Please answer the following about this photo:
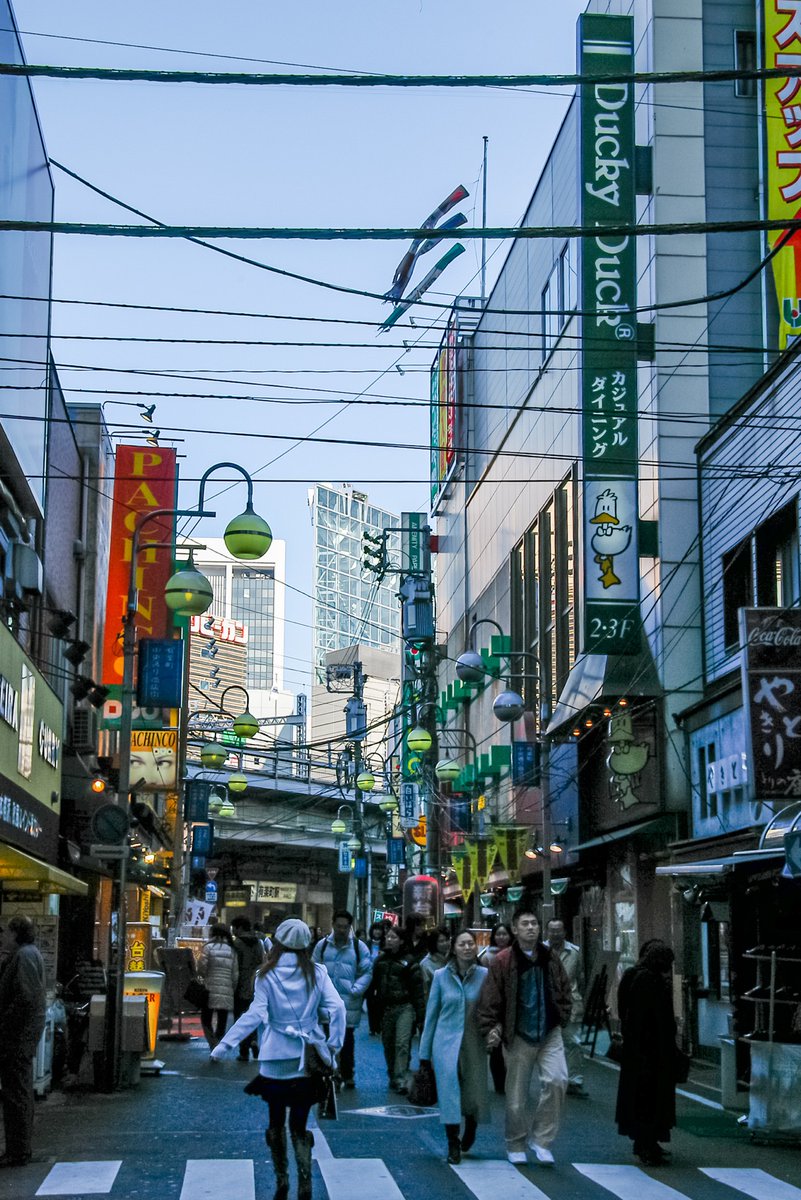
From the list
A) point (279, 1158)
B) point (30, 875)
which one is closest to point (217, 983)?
point (30, 875)

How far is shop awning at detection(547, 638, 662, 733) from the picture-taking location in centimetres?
2581

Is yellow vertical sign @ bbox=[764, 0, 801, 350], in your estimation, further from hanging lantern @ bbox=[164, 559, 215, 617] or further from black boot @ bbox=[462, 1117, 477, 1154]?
black boot @ bbox=[462, 1117, 477, 1154]

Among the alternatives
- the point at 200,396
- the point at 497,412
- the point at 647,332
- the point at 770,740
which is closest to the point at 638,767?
the point at 647,332

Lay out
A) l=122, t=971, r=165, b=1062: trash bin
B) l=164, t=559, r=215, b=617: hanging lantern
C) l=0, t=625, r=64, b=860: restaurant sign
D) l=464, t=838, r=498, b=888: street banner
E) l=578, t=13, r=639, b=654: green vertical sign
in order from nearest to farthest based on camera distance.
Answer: l=0, t=625, r=64, b=860: restaurant sign, l=122, t=971, r=165, b=1062: trash bin, l=164, t=559, r=215, b=617: hanging lantern, l=578, t=13, r=639, b=654: green vertical sign, l=464, t=838, r=498, b=888: street banner

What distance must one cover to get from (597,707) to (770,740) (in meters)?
12.0

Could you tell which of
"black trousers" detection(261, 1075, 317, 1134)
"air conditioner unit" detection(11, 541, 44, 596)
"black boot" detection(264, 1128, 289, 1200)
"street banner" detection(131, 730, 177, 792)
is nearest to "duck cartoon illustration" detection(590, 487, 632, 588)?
"air conditioner unit" detection(11, 541, 44, 596)

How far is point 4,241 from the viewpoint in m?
18.7

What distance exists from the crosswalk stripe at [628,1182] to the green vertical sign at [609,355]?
14.5m

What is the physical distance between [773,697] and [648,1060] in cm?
470

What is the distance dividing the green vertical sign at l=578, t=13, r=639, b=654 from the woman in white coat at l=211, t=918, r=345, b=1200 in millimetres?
16162

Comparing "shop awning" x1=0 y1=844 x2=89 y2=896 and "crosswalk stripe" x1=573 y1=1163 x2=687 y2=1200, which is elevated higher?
"shop awning" x1=0 y1=844 x2=89 y2=896

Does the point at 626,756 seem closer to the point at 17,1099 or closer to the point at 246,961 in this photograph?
the point at 246,961

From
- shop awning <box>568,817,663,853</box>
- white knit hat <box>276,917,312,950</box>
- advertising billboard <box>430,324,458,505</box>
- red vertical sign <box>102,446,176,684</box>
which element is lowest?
white knit hat <box>276,917,312,950</box>

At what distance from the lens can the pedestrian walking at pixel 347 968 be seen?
1780 cm
